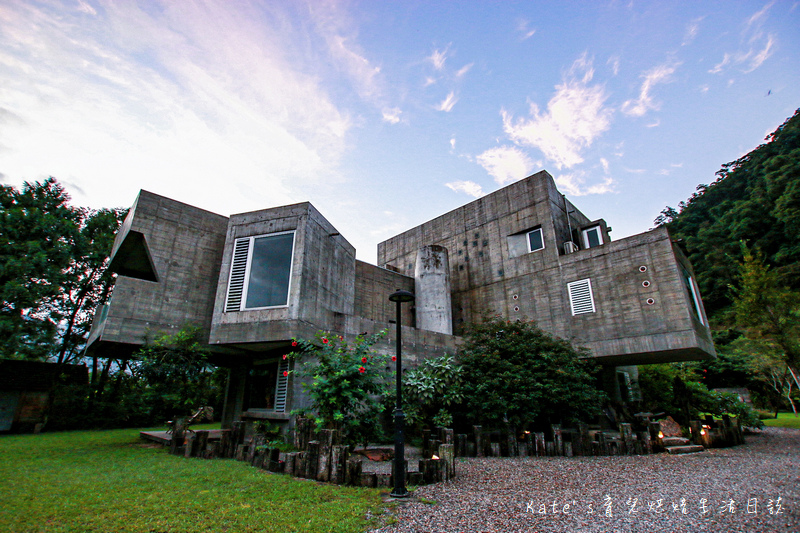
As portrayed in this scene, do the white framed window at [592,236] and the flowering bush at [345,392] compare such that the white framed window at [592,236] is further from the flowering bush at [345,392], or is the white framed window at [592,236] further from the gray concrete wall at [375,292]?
the flowering bush at [345,392]

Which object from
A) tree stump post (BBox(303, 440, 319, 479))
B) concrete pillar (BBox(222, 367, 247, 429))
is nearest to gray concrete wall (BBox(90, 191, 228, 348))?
concrete pillar (BBox(222, 367, 247, 429))

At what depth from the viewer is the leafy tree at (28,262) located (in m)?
15.2

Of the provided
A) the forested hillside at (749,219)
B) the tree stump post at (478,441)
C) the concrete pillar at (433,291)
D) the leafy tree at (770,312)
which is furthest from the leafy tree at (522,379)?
the forested hillside at (749,219)

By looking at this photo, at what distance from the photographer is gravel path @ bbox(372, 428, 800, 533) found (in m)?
4.73

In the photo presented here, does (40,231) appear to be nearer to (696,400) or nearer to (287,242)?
(287,242)

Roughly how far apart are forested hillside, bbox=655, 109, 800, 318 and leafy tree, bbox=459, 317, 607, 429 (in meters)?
26.6

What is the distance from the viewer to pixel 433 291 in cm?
1902

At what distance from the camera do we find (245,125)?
12164 millimetres

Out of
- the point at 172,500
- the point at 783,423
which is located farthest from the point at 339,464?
the point at 783,423

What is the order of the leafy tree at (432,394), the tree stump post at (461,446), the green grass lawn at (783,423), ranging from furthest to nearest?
the green grass lawn at (783,423)
the leafy tree at (432,394)
the tree stump post at (461,446)

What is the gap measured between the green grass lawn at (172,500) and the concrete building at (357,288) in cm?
403

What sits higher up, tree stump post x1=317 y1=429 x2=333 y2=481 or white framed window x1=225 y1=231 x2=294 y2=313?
white framed window x1=225 y1=231 x2=294 y2=313

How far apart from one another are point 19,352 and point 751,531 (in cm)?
2371

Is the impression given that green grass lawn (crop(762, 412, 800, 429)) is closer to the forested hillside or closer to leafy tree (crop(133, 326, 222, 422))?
the forested hillside
